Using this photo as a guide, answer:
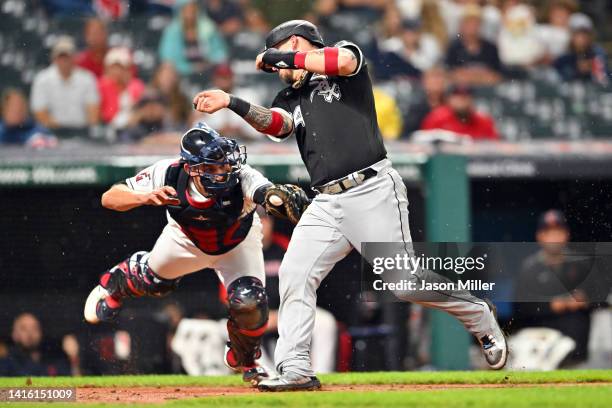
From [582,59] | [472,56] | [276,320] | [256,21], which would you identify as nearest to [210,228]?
[276,320]

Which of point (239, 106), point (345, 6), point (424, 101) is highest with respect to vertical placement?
point (345, 6)

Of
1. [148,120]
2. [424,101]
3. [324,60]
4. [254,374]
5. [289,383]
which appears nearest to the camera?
[324,60]

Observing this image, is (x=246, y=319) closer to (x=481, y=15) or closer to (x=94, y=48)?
(x=94, y=48)

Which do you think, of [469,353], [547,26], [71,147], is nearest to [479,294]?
[469,353]

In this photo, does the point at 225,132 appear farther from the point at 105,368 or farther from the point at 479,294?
the point at 479,294

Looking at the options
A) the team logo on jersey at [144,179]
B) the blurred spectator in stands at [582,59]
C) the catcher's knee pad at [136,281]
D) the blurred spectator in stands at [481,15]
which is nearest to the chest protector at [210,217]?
the team logo on jersey at [144,179]
